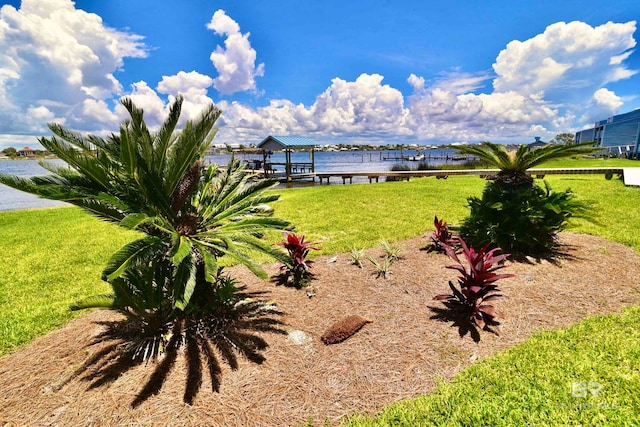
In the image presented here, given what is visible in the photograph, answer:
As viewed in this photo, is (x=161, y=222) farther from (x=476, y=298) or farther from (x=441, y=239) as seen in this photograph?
(x=441, y=239)

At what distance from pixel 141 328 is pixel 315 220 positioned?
685 cm

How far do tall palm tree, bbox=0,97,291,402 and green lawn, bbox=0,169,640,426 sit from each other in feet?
5.94

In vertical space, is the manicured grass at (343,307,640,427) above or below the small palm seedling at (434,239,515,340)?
below

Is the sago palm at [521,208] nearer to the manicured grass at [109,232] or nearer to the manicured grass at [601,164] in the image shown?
the manicured grass at [109,232]

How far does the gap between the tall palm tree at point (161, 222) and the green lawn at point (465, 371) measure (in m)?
1.81

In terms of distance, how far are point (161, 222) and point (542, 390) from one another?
383cm

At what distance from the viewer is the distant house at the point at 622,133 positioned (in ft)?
116

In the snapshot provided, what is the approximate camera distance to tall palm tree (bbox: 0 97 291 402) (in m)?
2.89

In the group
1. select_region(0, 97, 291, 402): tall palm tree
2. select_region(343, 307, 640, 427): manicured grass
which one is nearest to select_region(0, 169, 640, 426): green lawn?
select_region(343, 307, 640, 427): manicured grass

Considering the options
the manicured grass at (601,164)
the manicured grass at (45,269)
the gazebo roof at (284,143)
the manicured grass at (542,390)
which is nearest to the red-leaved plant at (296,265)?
the manicured grass at (542,390)

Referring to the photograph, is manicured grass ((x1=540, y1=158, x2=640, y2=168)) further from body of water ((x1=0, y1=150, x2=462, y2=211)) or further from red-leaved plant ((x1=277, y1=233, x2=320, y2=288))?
red-leaved plant ((x1=277, y1=233, x2=320, y2=288))

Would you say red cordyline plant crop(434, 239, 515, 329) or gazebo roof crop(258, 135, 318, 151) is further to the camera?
gazebo roof crop(258, 135, 318, 151)

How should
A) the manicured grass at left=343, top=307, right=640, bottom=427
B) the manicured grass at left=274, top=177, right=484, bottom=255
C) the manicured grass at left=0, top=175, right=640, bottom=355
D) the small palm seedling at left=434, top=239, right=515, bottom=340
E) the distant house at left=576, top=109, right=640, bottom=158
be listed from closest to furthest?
the manicured grass at left=343, top=307, right=640, bottom=427
the small palm seedling at left=434, top=239, right=515, bottom=340
the manicured grass at left=0, top=175, right=640, bottom=355
the manicured grass at left=274, top=177, right=484, bottom=255
the distant house at left=576, top=109, right=640, bottom=158

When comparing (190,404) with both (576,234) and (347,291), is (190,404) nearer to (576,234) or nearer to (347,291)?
(347,291)
